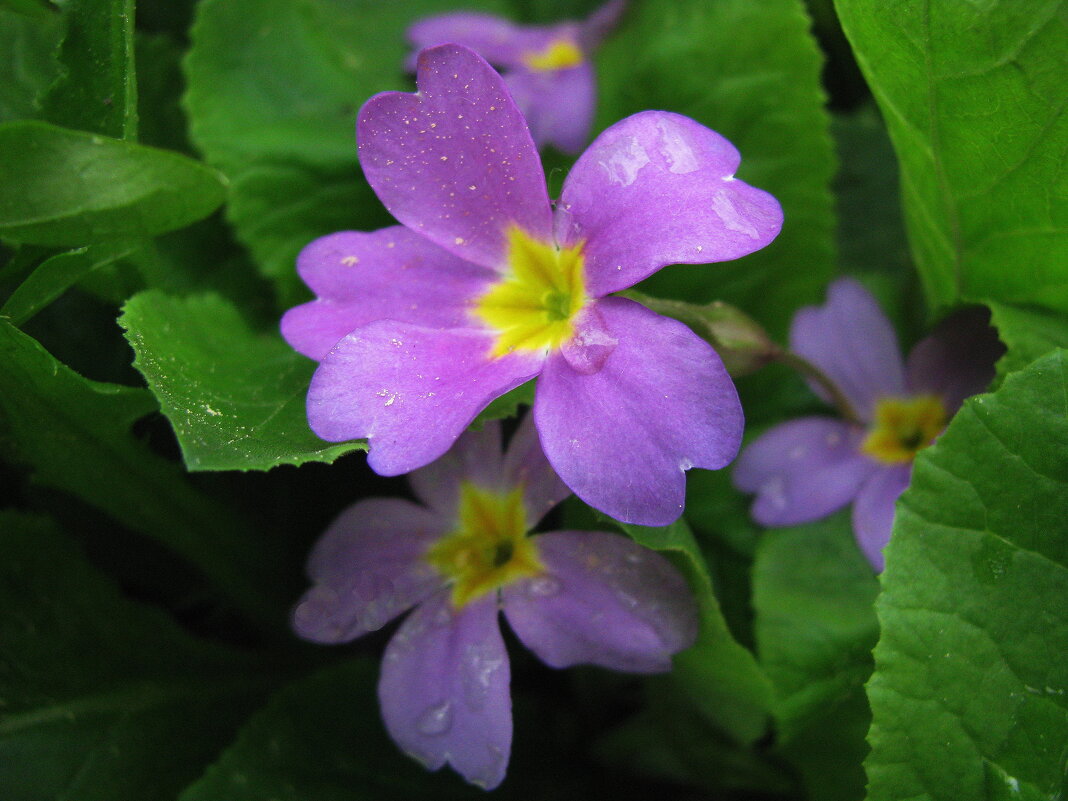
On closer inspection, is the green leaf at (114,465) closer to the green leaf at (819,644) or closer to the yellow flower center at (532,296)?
the yellow flower center at (532,296)

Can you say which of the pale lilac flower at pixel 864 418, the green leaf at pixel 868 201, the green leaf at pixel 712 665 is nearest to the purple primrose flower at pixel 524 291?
the green leaf at pixel 712 665

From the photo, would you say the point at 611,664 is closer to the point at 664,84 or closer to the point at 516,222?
the point at 516,222

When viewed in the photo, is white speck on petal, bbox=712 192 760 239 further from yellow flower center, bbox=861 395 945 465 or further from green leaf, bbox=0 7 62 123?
green leaf, bbox=0 7 62 123

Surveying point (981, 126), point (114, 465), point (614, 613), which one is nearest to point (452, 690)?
point (614, 613)

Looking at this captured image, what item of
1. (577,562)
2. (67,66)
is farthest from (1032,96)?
(67,66)

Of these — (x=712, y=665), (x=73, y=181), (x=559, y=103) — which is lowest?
(x=712, y=665)

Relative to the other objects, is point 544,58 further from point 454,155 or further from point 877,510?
point 877,510
